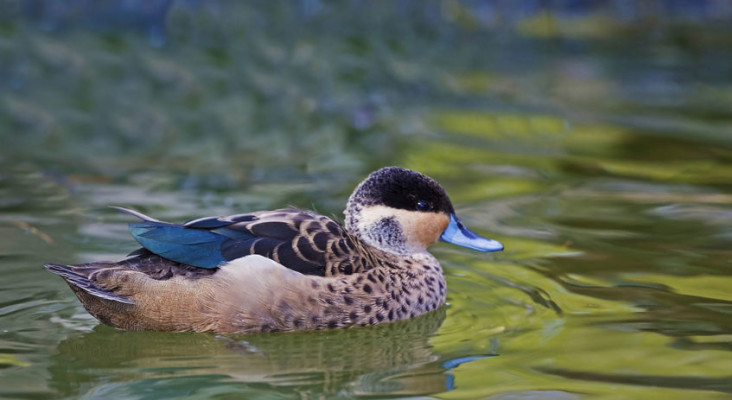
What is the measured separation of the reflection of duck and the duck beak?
0.66 metres

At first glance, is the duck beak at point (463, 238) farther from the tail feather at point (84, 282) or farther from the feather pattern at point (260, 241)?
the tail feather at point (84, 282)

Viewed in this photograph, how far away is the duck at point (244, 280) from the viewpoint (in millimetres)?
6266

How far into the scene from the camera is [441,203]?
703cm

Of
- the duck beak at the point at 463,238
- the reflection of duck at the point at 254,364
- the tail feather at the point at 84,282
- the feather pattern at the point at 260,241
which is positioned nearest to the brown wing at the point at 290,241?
the feather pattern at the point at 260,241

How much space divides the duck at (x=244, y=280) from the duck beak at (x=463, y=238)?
471 mm

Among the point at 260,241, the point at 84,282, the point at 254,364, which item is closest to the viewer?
the point at 254,364

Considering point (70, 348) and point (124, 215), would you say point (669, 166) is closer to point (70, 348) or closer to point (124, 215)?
point (124, 215)

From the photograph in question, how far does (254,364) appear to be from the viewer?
5.93m

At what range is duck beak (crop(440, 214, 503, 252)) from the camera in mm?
→ 7070

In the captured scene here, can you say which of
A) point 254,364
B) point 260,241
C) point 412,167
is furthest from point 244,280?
point 412,167

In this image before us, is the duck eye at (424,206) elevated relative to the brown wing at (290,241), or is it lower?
elevated

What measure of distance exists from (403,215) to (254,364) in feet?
4.88

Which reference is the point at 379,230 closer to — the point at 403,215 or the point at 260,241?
the point at 403,215

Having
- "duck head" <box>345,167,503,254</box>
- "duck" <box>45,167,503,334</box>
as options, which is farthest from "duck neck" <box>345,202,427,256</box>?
"duck" <box>45,167,503,334</box>
